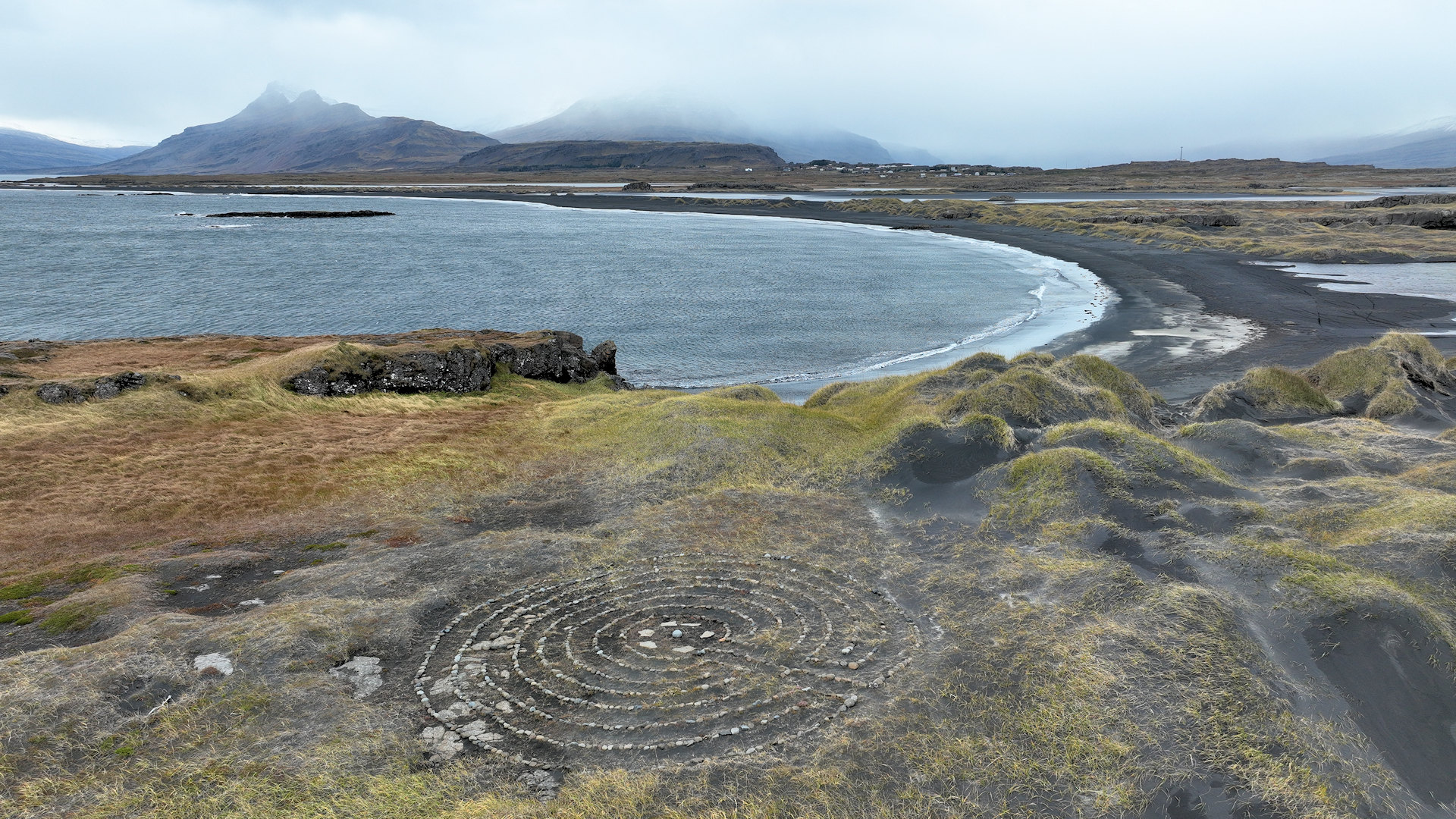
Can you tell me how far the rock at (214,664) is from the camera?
40.7 ft

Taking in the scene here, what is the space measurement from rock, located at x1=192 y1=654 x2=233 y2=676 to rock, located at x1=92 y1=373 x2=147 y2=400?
1901 centimetres

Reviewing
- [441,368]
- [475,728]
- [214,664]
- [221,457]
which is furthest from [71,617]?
[441,368]

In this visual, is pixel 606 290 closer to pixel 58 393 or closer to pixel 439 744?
pixel 58 393

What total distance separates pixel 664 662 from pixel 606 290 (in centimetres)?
6698

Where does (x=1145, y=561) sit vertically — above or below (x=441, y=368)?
below

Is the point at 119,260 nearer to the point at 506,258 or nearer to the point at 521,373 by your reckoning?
the point at 506,258

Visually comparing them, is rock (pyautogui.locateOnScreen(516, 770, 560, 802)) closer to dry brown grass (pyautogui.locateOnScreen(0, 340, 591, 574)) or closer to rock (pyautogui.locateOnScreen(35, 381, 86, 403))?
dry brown grass (pyautogui.locateOnScreen(0, 340, 591, 574))

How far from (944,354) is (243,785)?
153ft

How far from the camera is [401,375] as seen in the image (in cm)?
3164

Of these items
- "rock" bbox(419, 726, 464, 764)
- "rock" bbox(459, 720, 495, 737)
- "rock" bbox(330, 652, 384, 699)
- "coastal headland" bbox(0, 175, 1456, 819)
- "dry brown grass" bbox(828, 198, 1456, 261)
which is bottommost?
"rock" bbox(459, 720, 495, 737)

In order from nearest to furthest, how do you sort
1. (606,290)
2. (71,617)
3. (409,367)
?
(71,617)
(409,367)
(606,290)

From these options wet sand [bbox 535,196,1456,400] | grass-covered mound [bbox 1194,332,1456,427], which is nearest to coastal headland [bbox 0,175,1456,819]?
grass-covered mound [bbox 1194,332,1456,427]

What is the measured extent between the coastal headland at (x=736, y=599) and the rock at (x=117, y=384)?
0.35 feet

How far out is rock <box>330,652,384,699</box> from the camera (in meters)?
12.5
